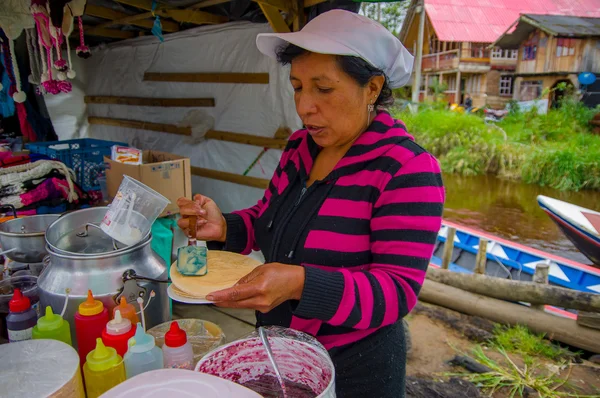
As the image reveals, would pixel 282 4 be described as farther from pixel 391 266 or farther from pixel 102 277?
pixel 391 266

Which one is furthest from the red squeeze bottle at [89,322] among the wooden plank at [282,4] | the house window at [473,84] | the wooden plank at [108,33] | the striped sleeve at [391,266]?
the house window at [473,84]

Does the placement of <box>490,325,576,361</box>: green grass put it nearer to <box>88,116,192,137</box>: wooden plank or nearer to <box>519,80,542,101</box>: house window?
<box>88,116,192,137</box>: wooden plank

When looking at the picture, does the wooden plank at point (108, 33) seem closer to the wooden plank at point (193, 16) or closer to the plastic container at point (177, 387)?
the wooden plank at point (193, 16)

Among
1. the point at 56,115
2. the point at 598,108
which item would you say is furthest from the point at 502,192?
the point at 56,115

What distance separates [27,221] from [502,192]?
1486 cm

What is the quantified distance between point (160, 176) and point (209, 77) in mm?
1546

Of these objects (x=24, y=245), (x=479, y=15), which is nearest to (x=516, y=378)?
(x=24, y=245)

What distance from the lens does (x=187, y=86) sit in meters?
4.86

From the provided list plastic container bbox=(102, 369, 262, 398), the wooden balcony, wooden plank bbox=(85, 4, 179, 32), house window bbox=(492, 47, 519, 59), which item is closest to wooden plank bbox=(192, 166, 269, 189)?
wooden plank bbox=(85, 4, 179, 32)

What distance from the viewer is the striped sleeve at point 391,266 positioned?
104 centimetres

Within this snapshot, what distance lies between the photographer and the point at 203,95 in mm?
4691

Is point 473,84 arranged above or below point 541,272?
above

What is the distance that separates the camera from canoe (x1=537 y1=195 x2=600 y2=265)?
25.1 feet

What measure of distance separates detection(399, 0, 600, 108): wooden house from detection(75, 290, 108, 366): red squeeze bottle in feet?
77.3
